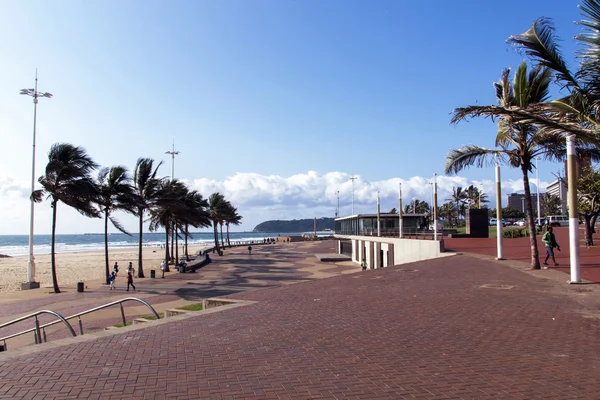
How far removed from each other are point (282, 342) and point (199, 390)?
232 centimetres

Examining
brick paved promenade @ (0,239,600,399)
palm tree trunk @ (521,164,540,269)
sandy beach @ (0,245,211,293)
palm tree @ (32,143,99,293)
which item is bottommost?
sandy beach @ (0,245,211,293)

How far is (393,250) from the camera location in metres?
33.3

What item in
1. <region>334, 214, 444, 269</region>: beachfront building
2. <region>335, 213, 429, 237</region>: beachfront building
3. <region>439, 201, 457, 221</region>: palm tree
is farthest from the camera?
<region>439, 201, 457, 221</region>: palm tree

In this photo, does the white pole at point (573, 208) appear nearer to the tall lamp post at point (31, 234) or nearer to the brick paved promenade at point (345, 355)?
the brick paved promenade at point (345, 355)

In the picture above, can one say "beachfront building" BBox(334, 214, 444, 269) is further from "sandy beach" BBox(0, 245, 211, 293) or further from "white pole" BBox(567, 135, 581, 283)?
"sandy beach" BBox(0, 245, 211, 293)

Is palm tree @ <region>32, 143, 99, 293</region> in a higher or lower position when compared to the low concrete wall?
higher

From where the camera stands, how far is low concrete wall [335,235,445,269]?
78.9ft

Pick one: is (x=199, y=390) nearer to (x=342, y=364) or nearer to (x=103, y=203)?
(x=342, y=364)

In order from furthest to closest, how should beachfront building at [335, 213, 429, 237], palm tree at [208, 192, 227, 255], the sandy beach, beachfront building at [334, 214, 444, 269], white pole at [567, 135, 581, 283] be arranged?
palm tree at [208, 192, 227, 255] < beachfront building at [335, 213, 429, 237] < the sandy beach < beachfront building at [334, 214, 444, 269] < white pole at [567, 135, 581, 283]

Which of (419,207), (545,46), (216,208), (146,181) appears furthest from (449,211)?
(545,46)

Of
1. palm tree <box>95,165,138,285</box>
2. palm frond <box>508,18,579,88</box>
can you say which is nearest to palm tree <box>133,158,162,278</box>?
palm tree <box>95,165,138,285</box>

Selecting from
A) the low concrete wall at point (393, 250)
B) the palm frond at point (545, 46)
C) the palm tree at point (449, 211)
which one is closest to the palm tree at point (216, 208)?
the low concrete wall at point (393, 250)

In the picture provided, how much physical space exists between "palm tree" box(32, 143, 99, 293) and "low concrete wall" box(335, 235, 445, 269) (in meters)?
18.9

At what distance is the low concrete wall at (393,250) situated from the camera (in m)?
24.0
